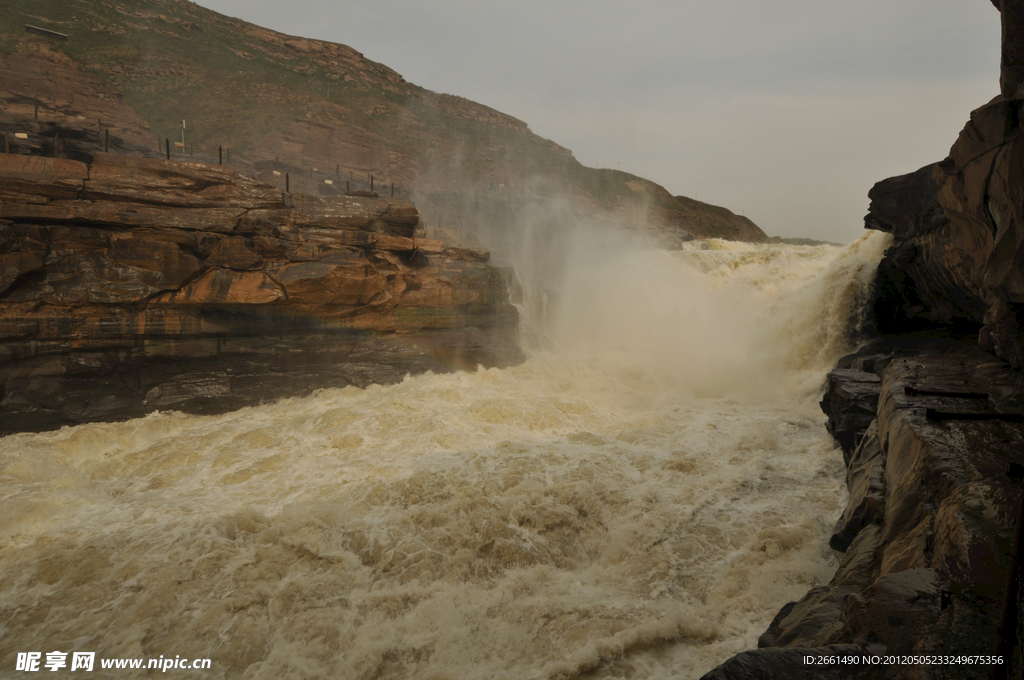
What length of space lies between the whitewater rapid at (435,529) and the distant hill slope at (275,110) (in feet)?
47.0

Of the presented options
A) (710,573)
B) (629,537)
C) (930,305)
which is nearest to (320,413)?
(629,537)

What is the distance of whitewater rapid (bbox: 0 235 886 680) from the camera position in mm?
4051

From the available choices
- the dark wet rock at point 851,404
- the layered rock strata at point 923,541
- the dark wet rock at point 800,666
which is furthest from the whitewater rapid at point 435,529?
the dark wet rock at point 800,666

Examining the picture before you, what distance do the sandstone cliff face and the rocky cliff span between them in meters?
8.99

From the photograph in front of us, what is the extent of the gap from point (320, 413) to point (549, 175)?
106ft

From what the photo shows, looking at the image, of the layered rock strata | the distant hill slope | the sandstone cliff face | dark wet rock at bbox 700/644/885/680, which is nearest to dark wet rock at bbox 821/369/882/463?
the layered rock strata

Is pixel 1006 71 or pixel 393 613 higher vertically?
pixel 1006 71

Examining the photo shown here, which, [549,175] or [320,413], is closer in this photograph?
[320,413]

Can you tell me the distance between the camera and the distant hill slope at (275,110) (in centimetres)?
2314

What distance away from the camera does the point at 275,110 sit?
29.5 metres

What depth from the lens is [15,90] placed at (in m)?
20.7

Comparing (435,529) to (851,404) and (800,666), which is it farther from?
(851,404)

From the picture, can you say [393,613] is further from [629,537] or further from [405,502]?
[629,537]

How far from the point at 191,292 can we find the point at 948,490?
10920 millimetres
